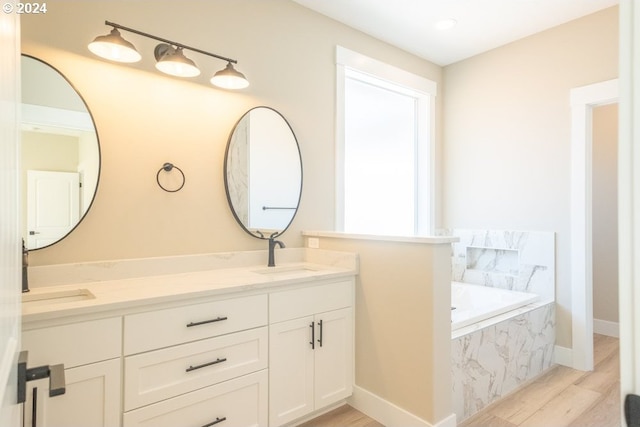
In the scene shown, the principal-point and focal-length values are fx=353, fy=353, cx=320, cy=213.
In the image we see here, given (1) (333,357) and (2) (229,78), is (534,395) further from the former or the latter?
(2) (229,78)

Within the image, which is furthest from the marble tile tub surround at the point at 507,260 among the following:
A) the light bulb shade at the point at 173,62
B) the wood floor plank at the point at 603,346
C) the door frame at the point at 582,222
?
the light bulb shade at the point at 173,62

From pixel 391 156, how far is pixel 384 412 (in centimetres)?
A: 247

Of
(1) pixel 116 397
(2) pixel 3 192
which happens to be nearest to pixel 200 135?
(1) pixel 116 397

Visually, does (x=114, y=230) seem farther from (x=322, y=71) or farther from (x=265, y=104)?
(x=322, y=71)

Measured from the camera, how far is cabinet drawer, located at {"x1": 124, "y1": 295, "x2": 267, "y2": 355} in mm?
1474

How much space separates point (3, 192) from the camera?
55 centimetres

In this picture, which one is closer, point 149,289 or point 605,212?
point 149,289

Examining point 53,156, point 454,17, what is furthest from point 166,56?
point 454,17

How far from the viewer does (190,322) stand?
161 centimetres

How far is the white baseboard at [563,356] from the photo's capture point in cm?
286

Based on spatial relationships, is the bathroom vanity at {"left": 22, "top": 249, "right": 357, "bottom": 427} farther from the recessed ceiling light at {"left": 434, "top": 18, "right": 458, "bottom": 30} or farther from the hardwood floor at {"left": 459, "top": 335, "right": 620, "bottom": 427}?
the recessed ceiling light at {"left": 434, "top": 18, "right": 458, "bottom": 30}

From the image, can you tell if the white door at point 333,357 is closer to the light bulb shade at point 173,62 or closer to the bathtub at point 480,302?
the bathtub at point 480,302

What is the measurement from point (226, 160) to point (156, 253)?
71cm

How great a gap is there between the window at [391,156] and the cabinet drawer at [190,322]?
5.90ft
